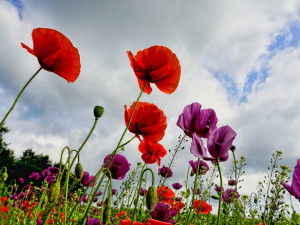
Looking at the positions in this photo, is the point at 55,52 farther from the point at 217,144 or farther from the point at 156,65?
the point at 217,144

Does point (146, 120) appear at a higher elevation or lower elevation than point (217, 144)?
higher

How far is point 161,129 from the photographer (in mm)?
1924

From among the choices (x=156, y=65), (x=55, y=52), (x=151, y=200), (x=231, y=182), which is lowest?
(x=151, y=200)

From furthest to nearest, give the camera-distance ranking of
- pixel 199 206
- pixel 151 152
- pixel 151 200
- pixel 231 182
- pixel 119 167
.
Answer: pixel 231 182
pixel 199 206
pixel 151 152
pixel 119 167
pixel 151 200

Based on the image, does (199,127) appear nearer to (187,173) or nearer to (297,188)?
(297,188)

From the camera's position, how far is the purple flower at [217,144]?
1.47 meters

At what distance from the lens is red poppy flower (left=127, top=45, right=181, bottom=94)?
5.70 feet

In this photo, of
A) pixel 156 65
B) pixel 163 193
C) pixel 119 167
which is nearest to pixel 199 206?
pixel 163 193

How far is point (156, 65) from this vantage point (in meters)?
1.76

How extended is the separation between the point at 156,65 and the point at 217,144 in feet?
2.07

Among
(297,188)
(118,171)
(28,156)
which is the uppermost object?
(28,156)

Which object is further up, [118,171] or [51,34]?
[51,34]

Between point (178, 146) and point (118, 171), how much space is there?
108 centimetres

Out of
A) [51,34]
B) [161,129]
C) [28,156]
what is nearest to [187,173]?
[161,129]
